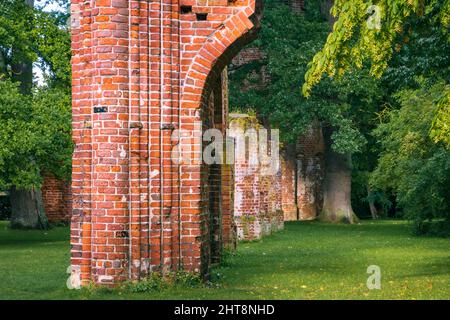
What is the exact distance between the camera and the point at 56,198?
36.2 metres

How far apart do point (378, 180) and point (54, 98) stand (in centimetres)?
1361

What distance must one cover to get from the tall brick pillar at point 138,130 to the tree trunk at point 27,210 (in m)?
19.2

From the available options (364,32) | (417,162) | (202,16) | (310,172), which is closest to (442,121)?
(364,32)

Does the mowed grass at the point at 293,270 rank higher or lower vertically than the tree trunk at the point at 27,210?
lower

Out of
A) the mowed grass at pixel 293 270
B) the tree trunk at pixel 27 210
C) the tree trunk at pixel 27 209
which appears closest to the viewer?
the mowed grass at pixel 293 270

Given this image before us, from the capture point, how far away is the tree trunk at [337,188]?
37.3 metres

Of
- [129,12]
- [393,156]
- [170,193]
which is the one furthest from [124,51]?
[393,156]

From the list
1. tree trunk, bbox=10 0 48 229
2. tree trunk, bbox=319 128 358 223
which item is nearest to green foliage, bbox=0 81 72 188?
tree trunk, bbox=10 0 48 229

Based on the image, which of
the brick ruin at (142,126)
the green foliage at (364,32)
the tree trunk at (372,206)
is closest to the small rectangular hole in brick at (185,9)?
the brick ruin at (142,126)

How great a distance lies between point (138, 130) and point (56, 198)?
993 inches

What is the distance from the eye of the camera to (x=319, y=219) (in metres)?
38.3

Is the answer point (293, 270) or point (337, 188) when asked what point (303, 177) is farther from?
point (293, 270)

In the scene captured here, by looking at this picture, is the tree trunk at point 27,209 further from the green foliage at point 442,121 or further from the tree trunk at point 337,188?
the green foliage at point 442,121

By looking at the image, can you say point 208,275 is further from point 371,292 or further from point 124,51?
point 124,51
